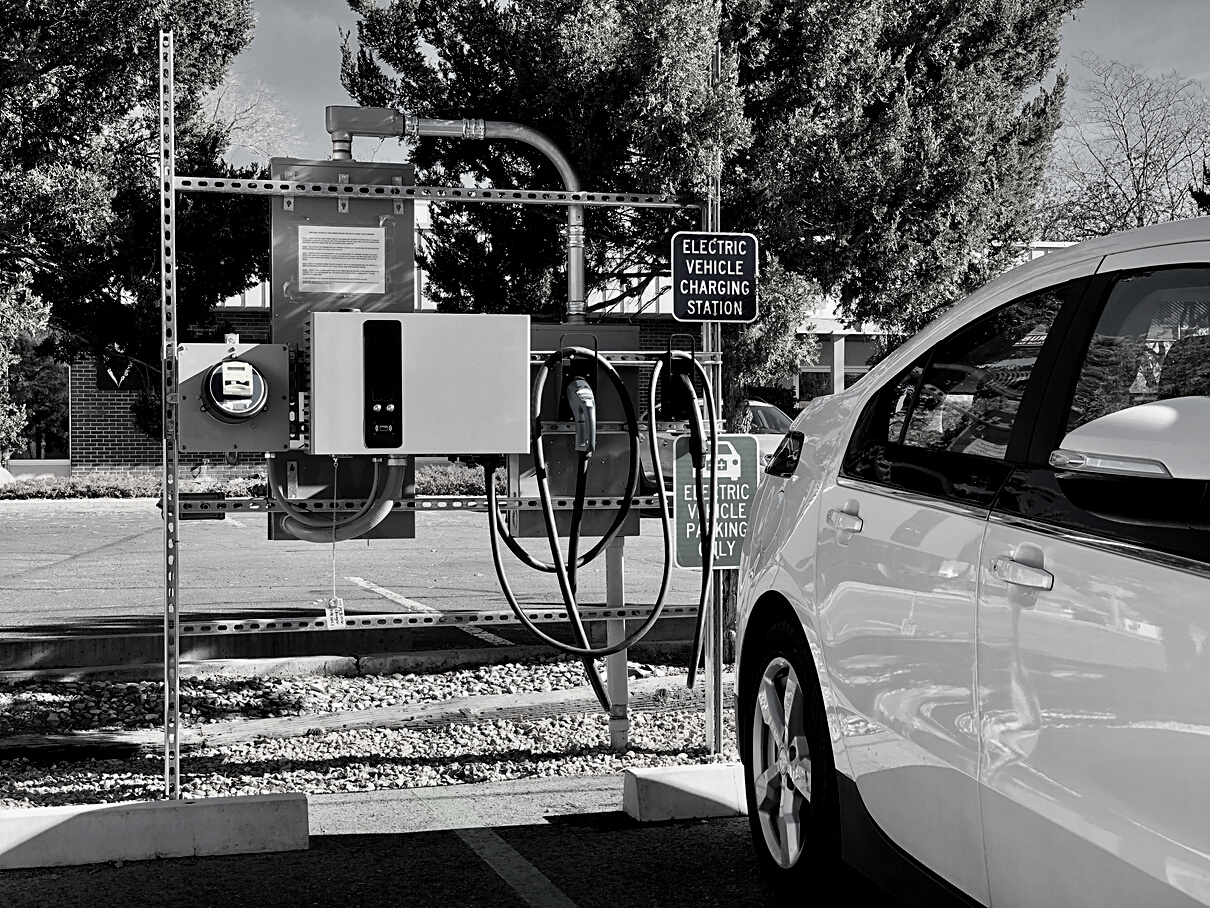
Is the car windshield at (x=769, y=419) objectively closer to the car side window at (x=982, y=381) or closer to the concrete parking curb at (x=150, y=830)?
the concrete parking curb at (x=150, y=830)

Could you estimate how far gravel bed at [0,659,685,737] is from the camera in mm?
6676

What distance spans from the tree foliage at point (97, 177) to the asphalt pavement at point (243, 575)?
2553mm

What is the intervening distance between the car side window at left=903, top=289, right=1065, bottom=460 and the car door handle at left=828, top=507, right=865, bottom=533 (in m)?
0.24

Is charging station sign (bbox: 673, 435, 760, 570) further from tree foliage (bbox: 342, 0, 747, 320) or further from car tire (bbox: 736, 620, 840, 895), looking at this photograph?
tree foliage (bbox: 342, 0, 747, 320)

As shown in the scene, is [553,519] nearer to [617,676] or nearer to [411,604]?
[617,676]

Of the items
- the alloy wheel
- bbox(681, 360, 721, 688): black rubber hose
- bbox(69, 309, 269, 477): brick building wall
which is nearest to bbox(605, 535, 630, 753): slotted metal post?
bbox(681, 360, 721, 688): black rubber hose

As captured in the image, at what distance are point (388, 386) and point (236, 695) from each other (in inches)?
114

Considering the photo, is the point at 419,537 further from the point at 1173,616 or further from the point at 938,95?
the point at 1173,616

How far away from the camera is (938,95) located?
959 cm

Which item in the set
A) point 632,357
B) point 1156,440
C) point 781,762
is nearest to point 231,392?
point 632,357

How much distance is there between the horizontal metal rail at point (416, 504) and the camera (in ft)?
16.7

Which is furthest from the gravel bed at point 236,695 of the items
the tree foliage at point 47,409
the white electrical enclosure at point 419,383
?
the tree foliage at point 47,409

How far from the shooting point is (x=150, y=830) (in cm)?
446

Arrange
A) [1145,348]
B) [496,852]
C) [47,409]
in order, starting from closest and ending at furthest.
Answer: [1145,348] < [496,852] < [47,409]
